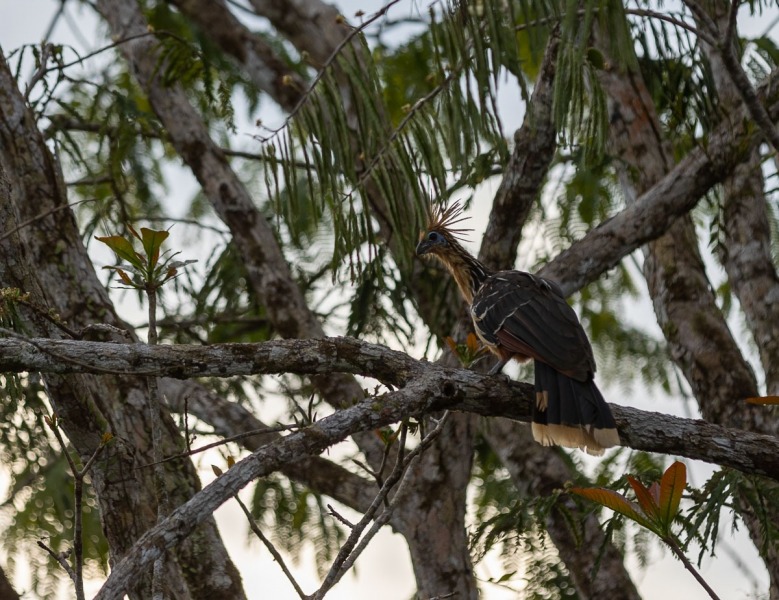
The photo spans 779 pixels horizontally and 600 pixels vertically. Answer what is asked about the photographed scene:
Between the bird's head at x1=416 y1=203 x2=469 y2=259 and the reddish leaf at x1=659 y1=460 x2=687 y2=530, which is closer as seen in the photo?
the reddish leaf at x1=659 y1=460 x2=687 y2=530

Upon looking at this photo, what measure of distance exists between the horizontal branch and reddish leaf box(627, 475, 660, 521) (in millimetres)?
600

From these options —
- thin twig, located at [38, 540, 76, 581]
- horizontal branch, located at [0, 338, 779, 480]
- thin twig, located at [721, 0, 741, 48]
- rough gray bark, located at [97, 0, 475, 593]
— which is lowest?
thin twig, located at [38, 540, 76, 581]

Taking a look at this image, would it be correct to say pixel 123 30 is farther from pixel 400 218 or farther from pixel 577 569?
pixel 577 569

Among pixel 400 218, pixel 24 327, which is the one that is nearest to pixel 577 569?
pixel 400 218

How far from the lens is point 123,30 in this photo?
556 centimetres

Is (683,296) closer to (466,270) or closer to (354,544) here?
(466,270)

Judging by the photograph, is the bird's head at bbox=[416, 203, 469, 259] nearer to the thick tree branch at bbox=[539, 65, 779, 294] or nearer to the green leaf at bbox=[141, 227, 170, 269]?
the thick tree branch at bbox=[539, 65, 779, 294]

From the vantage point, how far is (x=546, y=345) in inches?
141

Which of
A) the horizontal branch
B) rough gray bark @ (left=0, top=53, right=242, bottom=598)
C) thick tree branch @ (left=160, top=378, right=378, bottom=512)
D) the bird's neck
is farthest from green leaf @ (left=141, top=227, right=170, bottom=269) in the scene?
thick tree branch @ (left=160, top=378, right=378, bottom=512)

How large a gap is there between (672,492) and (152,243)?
1389 mm

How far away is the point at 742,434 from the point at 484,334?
40.3 inches

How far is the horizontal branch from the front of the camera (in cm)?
239

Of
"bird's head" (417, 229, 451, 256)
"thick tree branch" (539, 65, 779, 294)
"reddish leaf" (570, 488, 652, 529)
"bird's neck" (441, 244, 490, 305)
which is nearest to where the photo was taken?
"reddish leaf" (570, 488, 652, 529)

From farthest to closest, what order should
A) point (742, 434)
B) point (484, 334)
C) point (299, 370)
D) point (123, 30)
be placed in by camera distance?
point (123, 30), point (484, 334), point (742, 434), point (299, 370)
